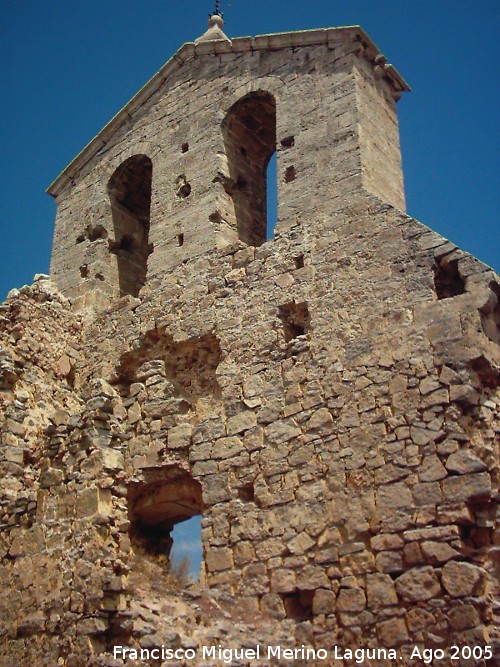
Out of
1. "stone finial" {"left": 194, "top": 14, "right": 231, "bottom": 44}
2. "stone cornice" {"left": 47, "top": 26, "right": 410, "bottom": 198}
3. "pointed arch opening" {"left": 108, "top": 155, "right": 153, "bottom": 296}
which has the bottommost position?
"pointed arch opening" {"left": 108, "top": 155, "right": 153, "bottom": 296}

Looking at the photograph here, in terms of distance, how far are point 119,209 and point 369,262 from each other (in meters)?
4.99

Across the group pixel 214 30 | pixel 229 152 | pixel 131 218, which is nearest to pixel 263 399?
pixel 229 152

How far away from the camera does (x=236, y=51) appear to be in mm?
12031

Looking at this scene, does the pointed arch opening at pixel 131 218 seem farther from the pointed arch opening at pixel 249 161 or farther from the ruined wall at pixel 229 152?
the pointed arch opening at pixel 249 161

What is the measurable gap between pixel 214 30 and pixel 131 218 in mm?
3278

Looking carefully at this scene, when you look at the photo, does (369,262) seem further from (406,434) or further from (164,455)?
(164,455)

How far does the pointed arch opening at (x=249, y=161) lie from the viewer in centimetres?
1146

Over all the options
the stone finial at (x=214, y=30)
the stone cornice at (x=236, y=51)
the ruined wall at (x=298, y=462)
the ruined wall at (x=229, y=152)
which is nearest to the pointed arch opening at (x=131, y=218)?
the ruined wall at (x=229, y=152)

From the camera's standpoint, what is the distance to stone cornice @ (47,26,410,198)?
11.0 metres

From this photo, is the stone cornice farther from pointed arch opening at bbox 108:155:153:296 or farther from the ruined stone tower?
pointed arch opening at bbox 108:155:153:296

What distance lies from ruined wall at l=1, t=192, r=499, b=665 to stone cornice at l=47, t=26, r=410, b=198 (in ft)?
7.97

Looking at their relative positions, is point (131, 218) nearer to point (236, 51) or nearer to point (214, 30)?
point (236, 51)

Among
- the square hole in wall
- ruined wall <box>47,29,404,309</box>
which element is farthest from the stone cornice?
the square hole in wall

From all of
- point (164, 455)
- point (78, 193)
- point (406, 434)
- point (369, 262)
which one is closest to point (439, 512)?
point (406, 434)
